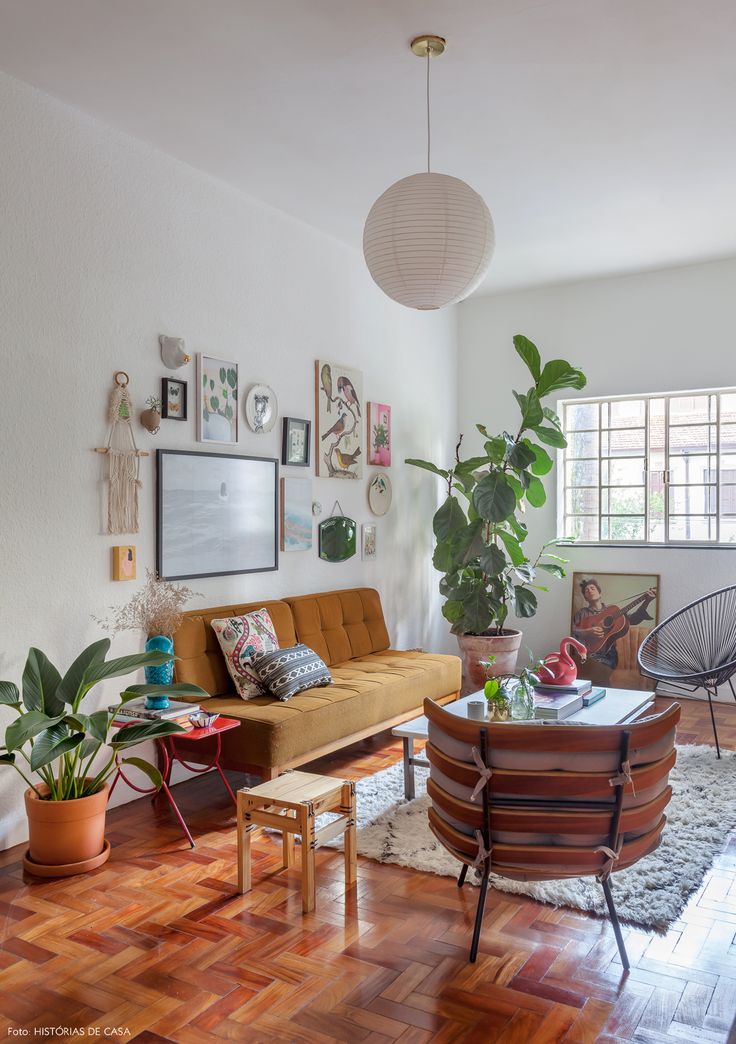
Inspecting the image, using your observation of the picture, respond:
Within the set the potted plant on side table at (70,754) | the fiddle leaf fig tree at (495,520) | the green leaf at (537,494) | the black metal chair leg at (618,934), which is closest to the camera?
the black metal chair leg at (618,934)

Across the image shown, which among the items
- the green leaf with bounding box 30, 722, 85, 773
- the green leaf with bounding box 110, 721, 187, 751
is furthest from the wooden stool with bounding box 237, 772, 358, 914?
the green leaf with bounding box 30, 722, 85, 773

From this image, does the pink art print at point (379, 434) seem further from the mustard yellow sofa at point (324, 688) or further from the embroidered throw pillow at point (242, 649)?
the embroidered throw pillow at point (242, 649)

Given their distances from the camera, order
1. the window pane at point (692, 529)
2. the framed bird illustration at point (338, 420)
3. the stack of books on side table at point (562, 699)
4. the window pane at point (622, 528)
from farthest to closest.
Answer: the window pane at point (622, 528), the window pane at point (692, 529), the framed bird illustration at point (338, 420), the stack of books on side table at point (562, 699)

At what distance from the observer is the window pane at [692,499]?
6082mm

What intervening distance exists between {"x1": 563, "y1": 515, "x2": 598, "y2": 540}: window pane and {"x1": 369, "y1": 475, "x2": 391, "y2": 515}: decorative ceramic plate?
1.59 meters

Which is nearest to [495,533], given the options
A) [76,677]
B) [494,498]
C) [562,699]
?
[494,498]

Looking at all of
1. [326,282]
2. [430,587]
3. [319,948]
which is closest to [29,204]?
[326,282]

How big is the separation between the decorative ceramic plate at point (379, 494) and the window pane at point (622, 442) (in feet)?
5.85

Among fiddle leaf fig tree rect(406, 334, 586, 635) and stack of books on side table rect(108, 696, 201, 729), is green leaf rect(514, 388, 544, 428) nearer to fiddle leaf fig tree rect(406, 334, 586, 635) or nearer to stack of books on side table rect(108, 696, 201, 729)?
fiddle leaf fig tree rect(406, 334, 586, 635)

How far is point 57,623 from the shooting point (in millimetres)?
3559

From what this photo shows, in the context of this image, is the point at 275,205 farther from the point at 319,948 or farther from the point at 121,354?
the point at 319,948

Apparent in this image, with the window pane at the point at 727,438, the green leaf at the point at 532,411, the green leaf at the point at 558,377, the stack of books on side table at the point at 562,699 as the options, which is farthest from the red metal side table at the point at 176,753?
the window pane at the point at 727,438

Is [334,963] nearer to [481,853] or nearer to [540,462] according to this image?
[481,853]

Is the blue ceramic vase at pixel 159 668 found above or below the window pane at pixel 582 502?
below
